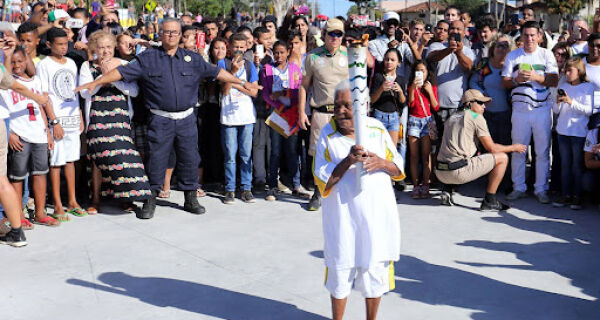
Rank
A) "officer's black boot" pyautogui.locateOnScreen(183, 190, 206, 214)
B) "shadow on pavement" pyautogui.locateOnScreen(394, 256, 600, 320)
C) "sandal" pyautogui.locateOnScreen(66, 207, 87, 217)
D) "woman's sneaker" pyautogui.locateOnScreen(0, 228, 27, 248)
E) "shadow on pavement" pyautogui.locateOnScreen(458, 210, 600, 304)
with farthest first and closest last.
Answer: "officer's black boot" pyautogui.locateOnScreen(183, 190, 206, 214) → "sandal" pyautogui.locateOnScreen(66, 207, 87, 217) → "woman's sneaker" pyautogui.locateOnScreen(0, 228, 27, 248) → "shadow on pavement" pyautogui.locateOnScreen(458, 210, 600, 304) → "shadow on pavement" pyautogui.locateOnScreen(394, 256, 600, 320)

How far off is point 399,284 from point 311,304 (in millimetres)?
770

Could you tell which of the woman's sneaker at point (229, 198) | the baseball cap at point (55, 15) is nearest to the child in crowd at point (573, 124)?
the woman's sneaker at point (229, 198)

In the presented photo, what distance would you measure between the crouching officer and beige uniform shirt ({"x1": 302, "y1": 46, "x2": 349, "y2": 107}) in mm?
1372

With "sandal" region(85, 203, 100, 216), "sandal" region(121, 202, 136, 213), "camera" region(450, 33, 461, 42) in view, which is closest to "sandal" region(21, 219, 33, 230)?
"sandal" region(85, 203, 100, 216)

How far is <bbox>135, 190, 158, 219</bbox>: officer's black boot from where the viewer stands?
7336 mm

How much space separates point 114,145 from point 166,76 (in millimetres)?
949

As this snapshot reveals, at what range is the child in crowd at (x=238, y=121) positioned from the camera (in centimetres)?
801

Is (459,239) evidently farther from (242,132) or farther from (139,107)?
(139,107)

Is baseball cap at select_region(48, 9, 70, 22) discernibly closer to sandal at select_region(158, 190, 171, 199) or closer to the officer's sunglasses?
sandal at select_region(158, 190, 171, 199)

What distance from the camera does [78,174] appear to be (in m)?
8.15

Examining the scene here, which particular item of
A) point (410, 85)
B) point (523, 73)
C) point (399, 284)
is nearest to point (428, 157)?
point (410, 85)

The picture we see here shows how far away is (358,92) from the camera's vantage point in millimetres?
3949

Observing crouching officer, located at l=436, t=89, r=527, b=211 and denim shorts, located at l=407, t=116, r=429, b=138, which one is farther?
denim shorts, located at l=407, t=116, r=429, b=138

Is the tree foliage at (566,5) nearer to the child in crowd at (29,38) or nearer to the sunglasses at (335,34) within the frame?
the sunglasses at (335,34)
